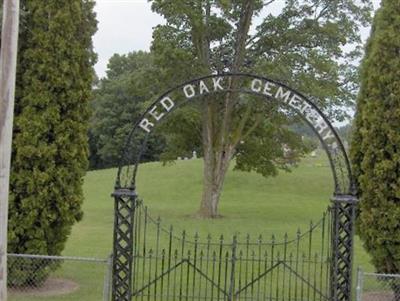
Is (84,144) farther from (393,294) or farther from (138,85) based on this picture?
(138,85)

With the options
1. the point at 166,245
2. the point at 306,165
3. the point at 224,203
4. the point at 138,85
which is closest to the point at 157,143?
the point at 306,165

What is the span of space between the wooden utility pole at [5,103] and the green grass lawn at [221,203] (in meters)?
3.09

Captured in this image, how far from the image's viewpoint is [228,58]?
84.2 ft

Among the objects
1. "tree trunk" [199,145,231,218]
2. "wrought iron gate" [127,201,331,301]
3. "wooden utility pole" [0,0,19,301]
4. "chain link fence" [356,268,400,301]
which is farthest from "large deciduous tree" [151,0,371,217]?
"wooden utility pole" [0,0,19,301]

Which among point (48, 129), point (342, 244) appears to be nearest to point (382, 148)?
point (342, 244)

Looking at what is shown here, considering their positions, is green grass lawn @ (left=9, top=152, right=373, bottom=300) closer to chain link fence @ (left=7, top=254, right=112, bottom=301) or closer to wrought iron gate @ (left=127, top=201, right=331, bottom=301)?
chain link fence @ (left=7, top=254, right=112, bottom=301)

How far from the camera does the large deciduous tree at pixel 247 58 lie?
80.4 ft

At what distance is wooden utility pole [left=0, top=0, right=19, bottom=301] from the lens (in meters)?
9.03

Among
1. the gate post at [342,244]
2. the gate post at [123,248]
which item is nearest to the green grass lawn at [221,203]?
the gate post at [123,248]

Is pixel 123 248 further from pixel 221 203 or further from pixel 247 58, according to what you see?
pixel 221 203

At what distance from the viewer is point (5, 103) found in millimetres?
9109

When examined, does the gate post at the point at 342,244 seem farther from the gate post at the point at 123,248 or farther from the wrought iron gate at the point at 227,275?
the gate post at the point at 123,248

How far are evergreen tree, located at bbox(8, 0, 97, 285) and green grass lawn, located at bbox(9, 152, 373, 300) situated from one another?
136 cm

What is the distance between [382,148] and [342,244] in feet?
6.70
